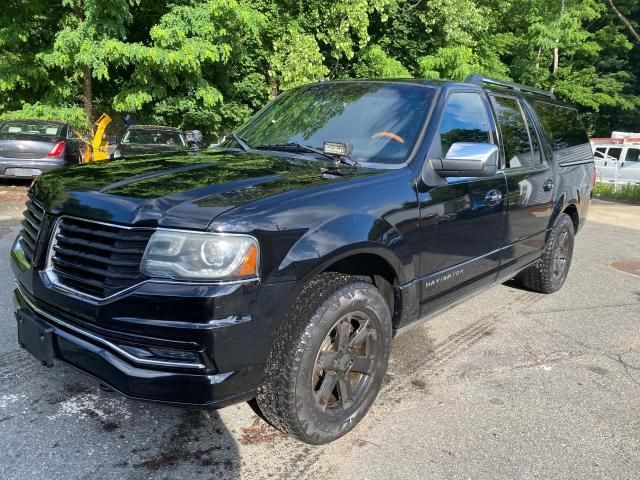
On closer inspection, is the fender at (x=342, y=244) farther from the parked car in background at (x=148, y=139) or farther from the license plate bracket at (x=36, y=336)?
the parked car in background at (x=148, y=139)

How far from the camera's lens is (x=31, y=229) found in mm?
2895

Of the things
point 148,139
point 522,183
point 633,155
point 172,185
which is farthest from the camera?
point 633,155

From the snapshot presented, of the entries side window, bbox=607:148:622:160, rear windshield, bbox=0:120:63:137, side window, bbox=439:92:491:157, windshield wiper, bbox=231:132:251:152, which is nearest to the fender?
side window, bbox=439:92:491:157

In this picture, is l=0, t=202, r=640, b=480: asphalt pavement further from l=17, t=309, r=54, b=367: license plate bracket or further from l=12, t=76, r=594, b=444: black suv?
l=12, t=76, r=594, b=444: black suv

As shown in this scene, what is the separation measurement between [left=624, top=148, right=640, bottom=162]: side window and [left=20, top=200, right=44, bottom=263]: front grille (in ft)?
65.7

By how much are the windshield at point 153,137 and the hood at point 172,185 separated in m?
10.2

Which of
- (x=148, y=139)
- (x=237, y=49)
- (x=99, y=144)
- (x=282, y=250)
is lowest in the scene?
(x=99, y=144)

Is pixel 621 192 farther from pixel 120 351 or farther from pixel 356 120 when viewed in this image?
pixel 120 351

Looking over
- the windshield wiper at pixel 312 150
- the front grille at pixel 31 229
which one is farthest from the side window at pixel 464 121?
the front grille at pixel 31 229

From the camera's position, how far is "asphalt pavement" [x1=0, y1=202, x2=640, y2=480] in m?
2.58

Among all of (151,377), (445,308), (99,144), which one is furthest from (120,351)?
(99,144)

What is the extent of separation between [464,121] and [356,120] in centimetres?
74

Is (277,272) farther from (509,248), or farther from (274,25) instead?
(274,25)

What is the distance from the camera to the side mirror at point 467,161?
3096 mm
